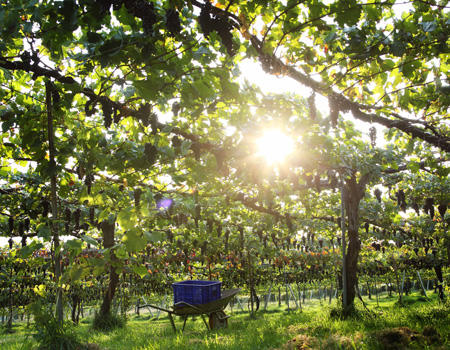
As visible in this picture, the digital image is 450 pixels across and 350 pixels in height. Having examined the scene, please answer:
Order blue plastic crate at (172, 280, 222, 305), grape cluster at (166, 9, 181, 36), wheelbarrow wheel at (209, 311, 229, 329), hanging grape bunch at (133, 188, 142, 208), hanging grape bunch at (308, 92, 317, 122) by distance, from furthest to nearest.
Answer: wheelbarrow wheel at (209, 311, 229, 329)
blue plastic crate at (172, 280, 222, 305)
hanging grape bunch at (133, 188, 142, 208)
hanging grape bunch at (308, 92, 317, 122)
grape cluster at (166, 9, 181, 36)

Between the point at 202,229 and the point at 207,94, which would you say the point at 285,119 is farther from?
the point at 202,229

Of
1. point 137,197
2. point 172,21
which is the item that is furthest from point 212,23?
point 137,197

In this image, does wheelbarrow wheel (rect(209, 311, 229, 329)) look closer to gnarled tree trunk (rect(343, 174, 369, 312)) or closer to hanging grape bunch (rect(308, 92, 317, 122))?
gnarled tree trunk (rect(343, 174, 369, 312))

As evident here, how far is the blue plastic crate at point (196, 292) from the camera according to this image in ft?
26.7

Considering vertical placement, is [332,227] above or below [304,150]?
below

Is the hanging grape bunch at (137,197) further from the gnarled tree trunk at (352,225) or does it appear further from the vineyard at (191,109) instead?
the gnarled tree trunk at (352,225)

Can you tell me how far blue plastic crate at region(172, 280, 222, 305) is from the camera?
8.15m

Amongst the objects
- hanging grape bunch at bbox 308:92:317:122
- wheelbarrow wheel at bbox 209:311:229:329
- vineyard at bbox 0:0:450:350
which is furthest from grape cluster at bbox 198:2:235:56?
wheelbarrow wheel at bbox 209:311:229:329

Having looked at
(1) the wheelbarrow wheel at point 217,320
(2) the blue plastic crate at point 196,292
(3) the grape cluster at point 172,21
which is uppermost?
(3) the grape cluster at point 172,21

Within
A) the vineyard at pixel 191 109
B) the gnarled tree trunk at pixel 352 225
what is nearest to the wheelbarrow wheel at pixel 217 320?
the vineyard at pixel 191 109

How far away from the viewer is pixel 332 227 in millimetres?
→ 13477

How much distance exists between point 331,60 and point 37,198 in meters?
5.85

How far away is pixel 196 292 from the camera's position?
26.9ft

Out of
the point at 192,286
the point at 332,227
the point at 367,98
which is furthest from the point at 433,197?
the point at 192,286
